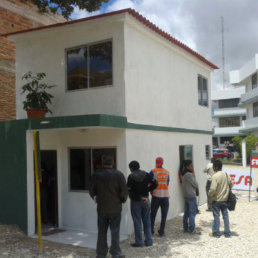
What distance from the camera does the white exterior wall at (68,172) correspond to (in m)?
8.09

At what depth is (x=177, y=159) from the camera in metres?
10.5

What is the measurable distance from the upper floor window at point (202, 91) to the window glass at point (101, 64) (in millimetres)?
5281

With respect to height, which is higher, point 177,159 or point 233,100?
point 233,100

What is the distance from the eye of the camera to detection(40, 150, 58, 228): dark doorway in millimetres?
9266

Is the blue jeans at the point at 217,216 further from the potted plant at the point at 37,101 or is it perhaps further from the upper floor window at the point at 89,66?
the potted plant at the point at 37,101

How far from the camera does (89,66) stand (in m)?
8.67

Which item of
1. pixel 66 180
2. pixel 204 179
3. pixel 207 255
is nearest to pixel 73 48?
pixel 66 180

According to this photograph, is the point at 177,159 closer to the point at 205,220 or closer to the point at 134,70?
the point at 205,220

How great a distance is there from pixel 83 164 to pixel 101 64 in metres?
2.67

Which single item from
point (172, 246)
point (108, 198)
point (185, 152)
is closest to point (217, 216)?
point (172, 246)

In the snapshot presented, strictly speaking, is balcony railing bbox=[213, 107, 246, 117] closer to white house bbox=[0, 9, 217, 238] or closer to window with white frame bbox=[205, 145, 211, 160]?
window with white frame bbox=[205, 145, 211, 160]

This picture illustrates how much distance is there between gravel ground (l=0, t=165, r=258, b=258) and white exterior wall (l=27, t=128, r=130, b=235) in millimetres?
704

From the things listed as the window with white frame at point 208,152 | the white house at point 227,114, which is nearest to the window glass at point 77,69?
the window with white frame at point 208,152

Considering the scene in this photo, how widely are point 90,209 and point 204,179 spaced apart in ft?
18.1
